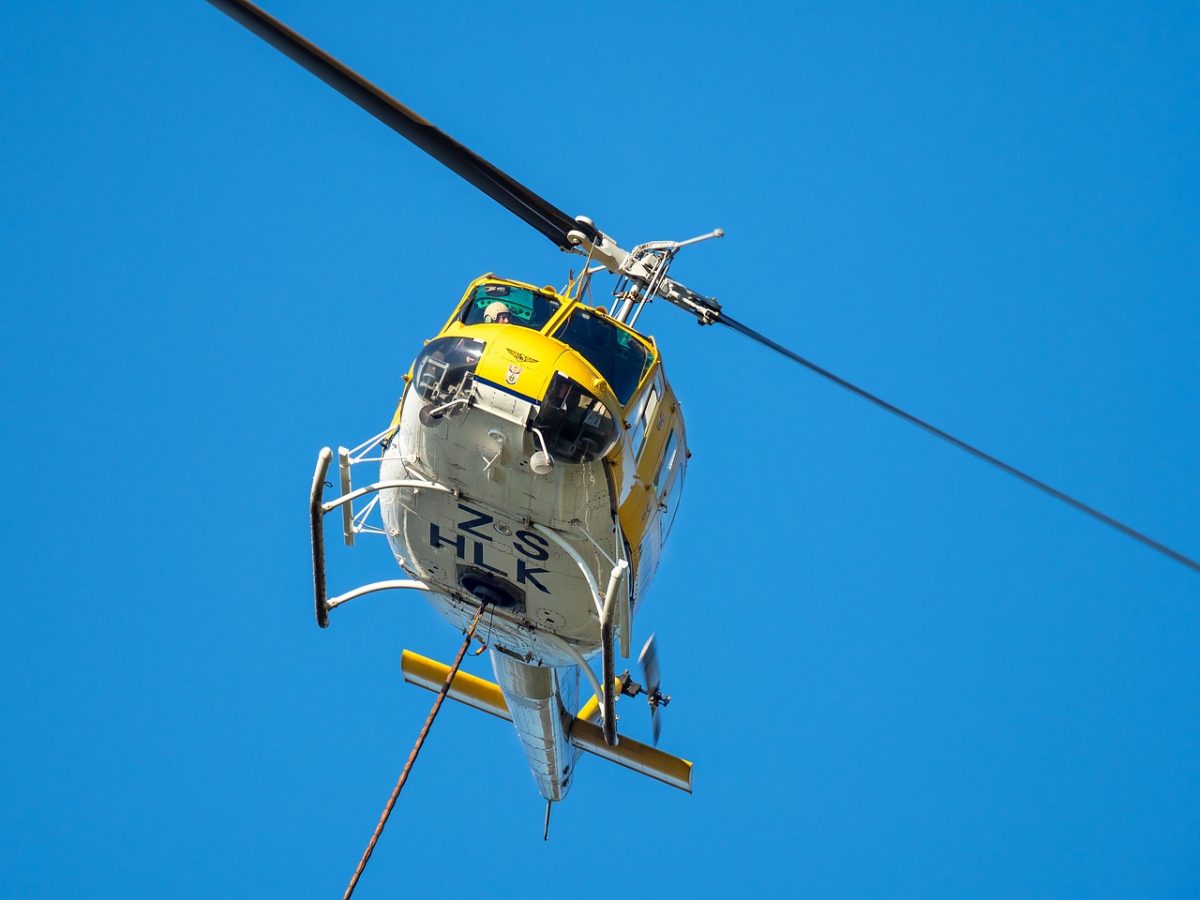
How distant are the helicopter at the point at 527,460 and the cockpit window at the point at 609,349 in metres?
0.02

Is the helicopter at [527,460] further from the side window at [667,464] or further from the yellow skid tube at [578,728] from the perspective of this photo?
the yellow skid tube at [578,728]

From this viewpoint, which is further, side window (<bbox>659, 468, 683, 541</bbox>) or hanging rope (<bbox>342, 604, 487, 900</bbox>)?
side window (<bbox>659, 468, 683, 541</bbox>)

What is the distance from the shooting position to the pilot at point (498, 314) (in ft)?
52.2

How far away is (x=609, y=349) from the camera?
15.9 meters

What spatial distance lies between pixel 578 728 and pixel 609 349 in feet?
22.1

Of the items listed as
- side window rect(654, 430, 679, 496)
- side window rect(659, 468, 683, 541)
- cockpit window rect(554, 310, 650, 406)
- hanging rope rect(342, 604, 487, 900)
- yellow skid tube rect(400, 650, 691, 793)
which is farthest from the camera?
yellow skid tube rect(400, 650, 691, 793)

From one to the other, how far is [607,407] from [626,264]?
410 cm

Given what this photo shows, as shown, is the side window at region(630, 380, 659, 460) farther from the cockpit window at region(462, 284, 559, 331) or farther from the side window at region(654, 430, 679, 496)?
the cockpit window at region(462, 284, 559, 331)

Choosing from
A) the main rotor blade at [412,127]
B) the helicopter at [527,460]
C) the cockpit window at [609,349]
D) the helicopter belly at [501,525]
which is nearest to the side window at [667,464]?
the helicopter at [527,460]

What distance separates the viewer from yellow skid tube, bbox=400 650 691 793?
19.6 meters

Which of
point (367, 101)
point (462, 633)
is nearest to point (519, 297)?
point (367, 101)

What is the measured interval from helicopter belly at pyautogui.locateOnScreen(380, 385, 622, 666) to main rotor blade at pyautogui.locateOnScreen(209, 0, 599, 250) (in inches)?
119

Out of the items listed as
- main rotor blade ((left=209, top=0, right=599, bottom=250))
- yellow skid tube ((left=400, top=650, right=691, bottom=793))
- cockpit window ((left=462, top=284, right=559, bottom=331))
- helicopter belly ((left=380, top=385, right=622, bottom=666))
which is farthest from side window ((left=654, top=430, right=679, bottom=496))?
yellow skid tube ((left=400, top=650, right=691, bottom=793))

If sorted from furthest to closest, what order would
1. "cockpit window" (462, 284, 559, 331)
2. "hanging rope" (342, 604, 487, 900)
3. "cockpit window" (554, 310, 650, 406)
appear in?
"cockpit window" (462, 284, 559, 331) → "cockpit window" (554, 310, 650, 406) → "hanging rope" (342, 604, 487, 900)
